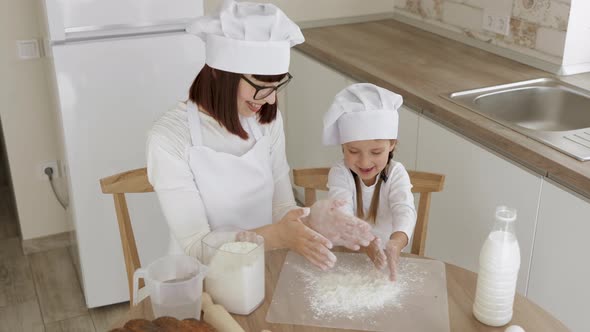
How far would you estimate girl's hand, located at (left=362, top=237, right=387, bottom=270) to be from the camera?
4.89 feet

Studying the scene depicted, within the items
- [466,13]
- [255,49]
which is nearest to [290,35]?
[255,49]

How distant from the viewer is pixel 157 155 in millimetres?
1649

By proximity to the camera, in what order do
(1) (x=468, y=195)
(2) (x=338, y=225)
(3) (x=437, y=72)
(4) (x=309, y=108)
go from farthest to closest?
(4) (x=309, y=108), (3) (x=437, y=72), (1) (x=468, y=195), (2) (x=338, y=225)

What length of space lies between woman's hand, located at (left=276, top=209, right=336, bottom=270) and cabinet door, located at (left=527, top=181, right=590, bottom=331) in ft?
2.35

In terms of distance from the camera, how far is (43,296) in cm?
283

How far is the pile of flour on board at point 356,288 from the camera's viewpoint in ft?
4.53

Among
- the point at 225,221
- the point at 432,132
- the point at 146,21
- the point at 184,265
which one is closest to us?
the point at 184,265

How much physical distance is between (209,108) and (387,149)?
0.46 meters

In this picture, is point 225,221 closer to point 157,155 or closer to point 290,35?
point 157,155

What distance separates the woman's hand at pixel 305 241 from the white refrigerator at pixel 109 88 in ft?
3.83

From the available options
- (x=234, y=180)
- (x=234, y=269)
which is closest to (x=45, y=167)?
(x=234, y=180)

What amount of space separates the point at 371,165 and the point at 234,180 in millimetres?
357

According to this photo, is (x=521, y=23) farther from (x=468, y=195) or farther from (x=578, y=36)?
(x=468, y=195)

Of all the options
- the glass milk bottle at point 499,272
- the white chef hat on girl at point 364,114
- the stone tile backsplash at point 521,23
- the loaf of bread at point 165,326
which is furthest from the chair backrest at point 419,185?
the stone tile backsplash at point 521,23
